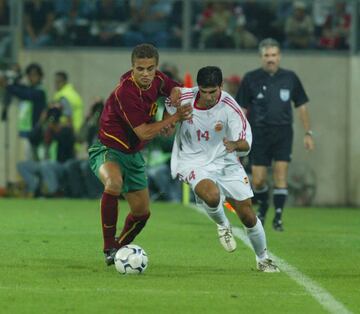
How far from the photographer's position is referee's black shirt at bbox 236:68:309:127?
51.7 ft

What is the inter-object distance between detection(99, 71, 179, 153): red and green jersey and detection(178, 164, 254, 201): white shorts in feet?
1.64

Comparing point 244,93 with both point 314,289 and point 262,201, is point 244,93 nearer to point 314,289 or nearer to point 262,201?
point 262,201

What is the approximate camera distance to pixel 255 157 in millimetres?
15773

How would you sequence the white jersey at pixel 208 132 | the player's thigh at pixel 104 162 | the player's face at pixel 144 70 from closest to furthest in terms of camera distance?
the player's face at pixel 144 70, the player's thigh at pixel 104 162, the white jersey at pixel 208 132

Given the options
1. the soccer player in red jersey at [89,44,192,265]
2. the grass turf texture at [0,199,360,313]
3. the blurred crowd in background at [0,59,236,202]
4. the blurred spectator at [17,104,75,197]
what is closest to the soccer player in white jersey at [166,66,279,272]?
the soccer player in red jersey at [89,44,192,265]

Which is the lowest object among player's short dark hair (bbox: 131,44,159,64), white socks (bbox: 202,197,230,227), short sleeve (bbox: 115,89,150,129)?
white socks (bbox: 202,197,230,227)

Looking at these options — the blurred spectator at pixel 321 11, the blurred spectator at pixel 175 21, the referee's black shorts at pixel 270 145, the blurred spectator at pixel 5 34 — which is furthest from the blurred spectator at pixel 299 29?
the referee's black shorts at pixel 270 145

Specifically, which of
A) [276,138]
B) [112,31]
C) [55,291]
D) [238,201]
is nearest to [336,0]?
[112,31]

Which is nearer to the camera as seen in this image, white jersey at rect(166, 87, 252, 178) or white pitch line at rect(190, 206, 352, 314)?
white pitch line at rect(190, 206, 352, 314)

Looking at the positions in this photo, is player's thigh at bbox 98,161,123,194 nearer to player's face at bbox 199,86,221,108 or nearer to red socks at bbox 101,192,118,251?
red socks at bbox 101,192,118,251

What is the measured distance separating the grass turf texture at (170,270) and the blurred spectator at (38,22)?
7.27 m

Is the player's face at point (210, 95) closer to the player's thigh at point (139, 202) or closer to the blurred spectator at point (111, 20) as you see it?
the player's thigh at point (139, 202)

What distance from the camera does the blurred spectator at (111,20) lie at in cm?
2409

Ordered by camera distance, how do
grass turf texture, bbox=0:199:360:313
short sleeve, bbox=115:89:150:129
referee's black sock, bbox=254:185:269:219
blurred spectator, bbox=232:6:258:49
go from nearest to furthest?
grass turf texture, bbox=0:199:360:313 → short sleeve, bbox=115:89:150:129 → referee's black sock, bbox=254:185:269:219 → blurred spectator, bbox=232:6:258:49
